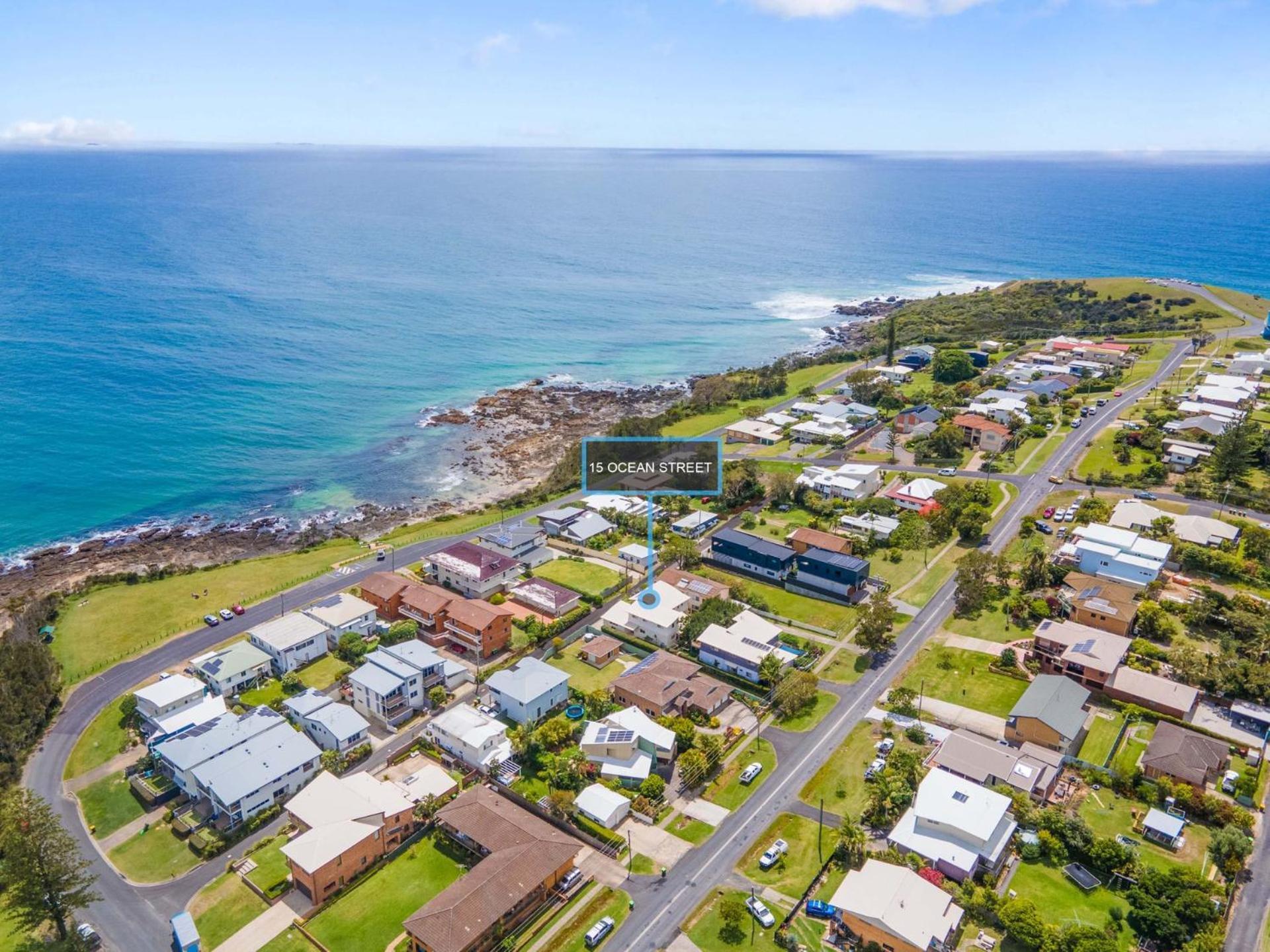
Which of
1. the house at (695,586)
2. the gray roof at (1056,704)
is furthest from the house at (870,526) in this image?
the gray roof at (1056,704)

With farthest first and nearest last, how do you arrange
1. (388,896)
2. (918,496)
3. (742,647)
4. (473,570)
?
(918,496), (473,570), (742,647), (388,896)

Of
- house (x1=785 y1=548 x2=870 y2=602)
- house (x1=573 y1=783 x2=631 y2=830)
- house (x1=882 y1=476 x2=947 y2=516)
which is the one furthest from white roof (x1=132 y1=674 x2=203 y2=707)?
house (x1=882 y1=476 x2=947 y2=516)

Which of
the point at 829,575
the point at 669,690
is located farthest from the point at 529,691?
the point at 829,575

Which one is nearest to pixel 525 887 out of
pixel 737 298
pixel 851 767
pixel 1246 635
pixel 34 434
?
pixel 851 767

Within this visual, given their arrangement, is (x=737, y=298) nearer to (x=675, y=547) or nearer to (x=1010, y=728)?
(x=675, y=547)

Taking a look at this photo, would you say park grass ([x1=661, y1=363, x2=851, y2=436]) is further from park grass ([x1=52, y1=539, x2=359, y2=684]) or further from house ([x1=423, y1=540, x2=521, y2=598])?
park grass ([x1=52, y1=539, x2=359, y2=684])

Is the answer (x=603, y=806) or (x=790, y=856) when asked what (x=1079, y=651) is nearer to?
(x=790, y=856)
